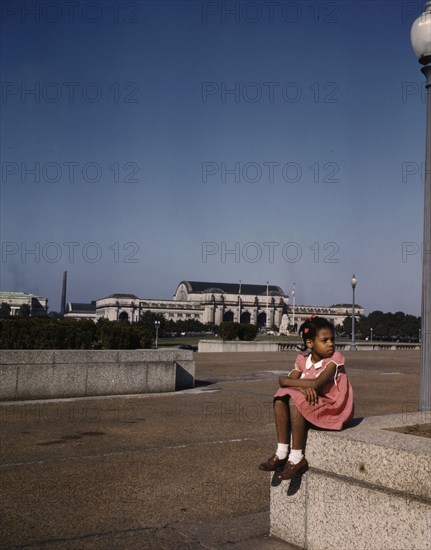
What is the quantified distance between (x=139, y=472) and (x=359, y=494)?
2.83 m

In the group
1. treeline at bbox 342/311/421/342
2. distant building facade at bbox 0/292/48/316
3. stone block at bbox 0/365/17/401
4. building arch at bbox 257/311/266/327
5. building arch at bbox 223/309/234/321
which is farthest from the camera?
building arch at bbox 257/311/266/327

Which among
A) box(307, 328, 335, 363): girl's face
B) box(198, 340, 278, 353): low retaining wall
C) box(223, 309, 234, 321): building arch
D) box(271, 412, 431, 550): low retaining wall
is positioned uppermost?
box(223, 309, 234, 321): building arch

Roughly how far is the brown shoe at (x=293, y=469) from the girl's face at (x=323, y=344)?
700mm

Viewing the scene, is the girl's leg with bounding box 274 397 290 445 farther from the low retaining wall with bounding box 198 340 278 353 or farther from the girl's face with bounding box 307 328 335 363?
the low retaining wall with bounding box 198 340 278 353

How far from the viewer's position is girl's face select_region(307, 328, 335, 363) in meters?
4.20

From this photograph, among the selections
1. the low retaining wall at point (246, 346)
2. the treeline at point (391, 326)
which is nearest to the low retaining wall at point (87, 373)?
the low retaining wall at point (246, 346)

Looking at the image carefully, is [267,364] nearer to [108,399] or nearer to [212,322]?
[108,399]

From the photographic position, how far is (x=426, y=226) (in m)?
6.27

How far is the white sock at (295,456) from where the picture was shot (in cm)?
394

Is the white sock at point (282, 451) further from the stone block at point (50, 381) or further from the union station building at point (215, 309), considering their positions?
the union station building at point (215, 309)

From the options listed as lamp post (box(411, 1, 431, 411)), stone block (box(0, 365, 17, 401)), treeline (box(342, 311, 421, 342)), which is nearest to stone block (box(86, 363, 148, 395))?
stone block (box(0, 365, 17, 401))

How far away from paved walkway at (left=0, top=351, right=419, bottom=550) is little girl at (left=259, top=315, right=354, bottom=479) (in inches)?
22.0

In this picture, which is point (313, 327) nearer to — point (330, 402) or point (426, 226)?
point (330, 402)

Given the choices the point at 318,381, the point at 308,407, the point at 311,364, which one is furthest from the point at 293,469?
the point at 311,364
